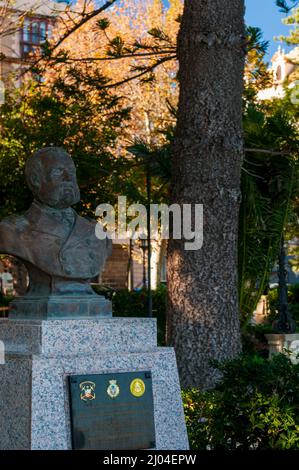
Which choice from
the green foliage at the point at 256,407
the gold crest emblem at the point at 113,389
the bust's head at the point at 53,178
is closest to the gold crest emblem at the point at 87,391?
the gold crest emblem at the point at 113,389

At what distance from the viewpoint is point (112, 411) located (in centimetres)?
617

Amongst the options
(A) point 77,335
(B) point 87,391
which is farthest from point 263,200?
(B) point 87,391

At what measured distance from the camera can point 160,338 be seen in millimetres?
15391

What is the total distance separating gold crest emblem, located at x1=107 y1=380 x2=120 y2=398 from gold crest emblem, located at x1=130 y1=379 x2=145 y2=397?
4.7 inches

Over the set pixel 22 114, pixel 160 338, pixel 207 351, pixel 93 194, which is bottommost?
pixel 160 338

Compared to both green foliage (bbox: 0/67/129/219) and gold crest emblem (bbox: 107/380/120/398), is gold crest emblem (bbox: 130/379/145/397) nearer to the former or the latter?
gold crest emblem (bbox: 107/380/120/398)

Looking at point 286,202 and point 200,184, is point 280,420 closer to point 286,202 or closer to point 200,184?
point 200,184

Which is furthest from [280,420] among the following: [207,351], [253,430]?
[207,351]

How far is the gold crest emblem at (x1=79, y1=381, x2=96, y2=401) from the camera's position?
605 centimetres

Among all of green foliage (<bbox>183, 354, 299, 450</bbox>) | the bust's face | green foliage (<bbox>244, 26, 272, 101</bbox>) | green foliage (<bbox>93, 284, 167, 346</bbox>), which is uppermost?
green foliage (<bbox>244, 26, 272, 101</bbox>)

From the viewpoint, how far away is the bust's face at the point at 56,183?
6750mm

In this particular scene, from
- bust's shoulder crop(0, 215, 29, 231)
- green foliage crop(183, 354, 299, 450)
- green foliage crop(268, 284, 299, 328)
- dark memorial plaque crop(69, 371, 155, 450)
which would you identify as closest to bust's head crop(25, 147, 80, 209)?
bust's shoulder crop(0, 215, 29, 231)

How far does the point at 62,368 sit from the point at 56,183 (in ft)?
4.88

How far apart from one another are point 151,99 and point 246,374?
787 inches
